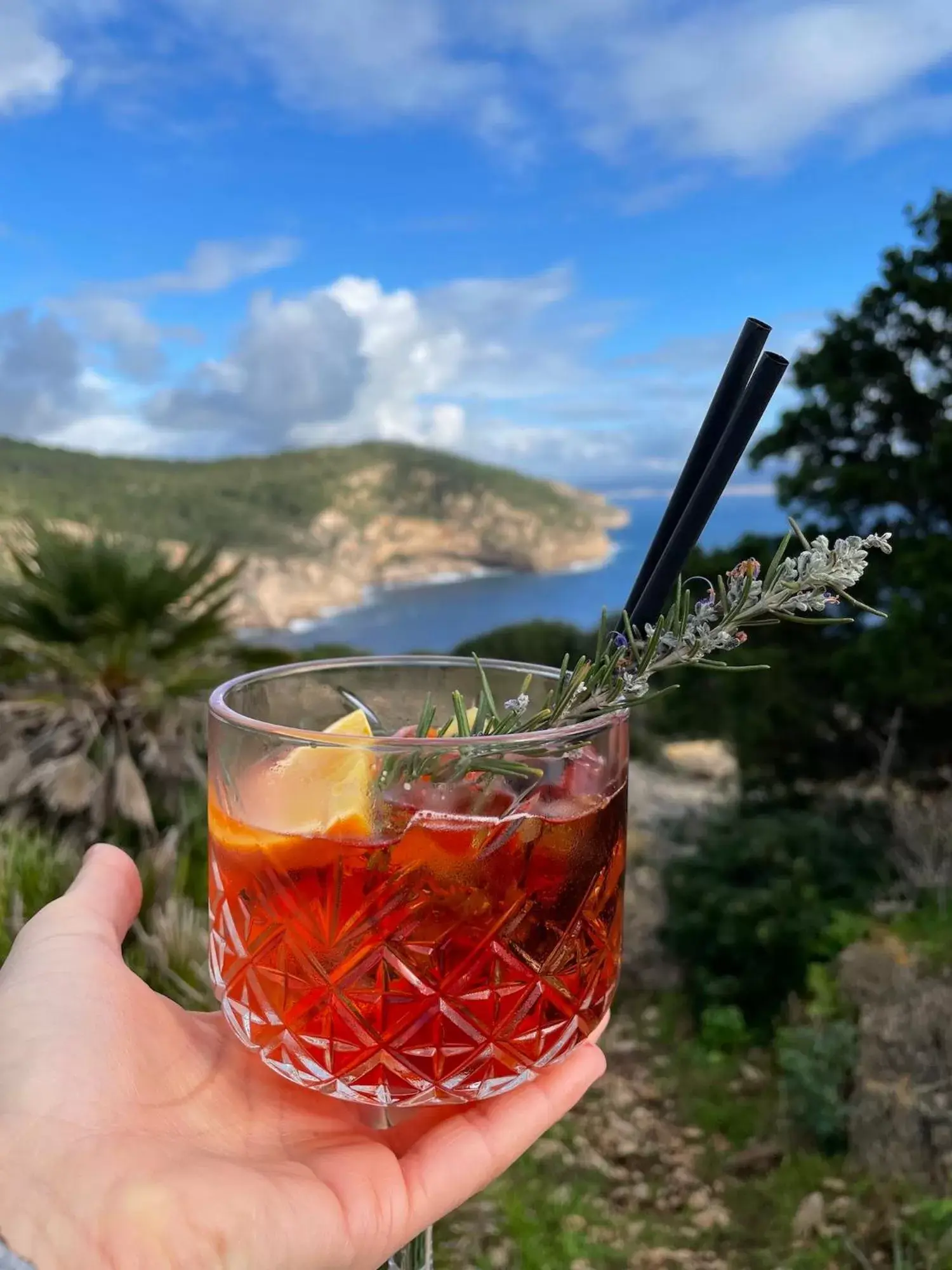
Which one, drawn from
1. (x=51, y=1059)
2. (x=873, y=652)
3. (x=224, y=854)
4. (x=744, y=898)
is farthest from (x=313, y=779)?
(x=873, y=652)

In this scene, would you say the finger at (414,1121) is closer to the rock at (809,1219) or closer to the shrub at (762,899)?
the rock at (809,1219)

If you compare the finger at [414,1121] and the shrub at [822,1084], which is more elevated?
the finger at [414,1121]

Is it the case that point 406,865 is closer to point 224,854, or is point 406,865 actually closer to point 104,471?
point 224,854

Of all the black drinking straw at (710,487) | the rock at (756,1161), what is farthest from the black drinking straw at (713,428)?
the rock at (756,1161)

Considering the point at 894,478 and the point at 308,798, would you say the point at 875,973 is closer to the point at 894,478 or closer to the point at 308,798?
the point at 894,478

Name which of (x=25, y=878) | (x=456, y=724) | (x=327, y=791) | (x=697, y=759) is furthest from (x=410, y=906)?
(x=697, y=759)

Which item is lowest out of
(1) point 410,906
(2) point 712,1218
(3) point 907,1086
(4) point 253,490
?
(2) point 712,1218
